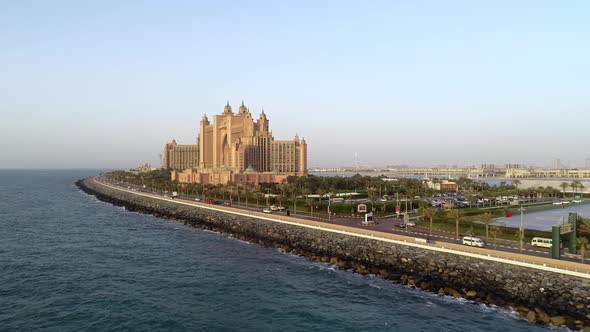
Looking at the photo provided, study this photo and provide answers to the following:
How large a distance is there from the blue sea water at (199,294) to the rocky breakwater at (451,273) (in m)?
1.83

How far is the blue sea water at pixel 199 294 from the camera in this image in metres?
33.2

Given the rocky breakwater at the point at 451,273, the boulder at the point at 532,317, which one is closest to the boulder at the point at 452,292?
the rocky breakwater at the point at 451,273

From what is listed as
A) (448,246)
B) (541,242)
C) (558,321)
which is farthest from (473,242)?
(558,321)

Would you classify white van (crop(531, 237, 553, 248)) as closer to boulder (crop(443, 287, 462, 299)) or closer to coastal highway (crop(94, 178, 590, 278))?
coastal highway (crop(94, 178, 590, 278))

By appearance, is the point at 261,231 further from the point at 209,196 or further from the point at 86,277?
the point at 209,196

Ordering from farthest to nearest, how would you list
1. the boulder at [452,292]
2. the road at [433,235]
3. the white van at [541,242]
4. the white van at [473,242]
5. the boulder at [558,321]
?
the white van at [541,242], the white van at [473,242], the road at [433,235], the boulder at [452,292], the boulder at [558,321]

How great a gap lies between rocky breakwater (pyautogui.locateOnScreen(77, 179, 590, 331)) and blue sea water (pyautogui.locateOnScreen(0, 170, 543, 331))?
183cm

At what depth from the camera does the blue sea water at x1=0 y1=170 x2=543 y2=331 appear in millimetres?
33188

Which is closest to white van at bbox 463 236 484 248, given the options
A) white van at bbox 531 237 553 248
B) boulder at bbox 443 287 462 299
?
white van at bbox 531 237 553 248

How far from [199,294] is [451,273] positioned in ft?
85.6

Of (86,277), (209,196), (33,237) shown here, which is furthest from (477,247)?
(209,196)

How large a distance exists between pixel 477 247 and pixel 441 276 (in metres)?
6.85

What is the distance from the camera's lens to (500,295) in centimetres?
3875

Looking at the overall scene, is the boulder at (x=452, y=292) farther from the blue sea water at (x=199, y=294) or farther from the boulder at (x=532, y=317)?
the boulder at (x=532, y=317)
